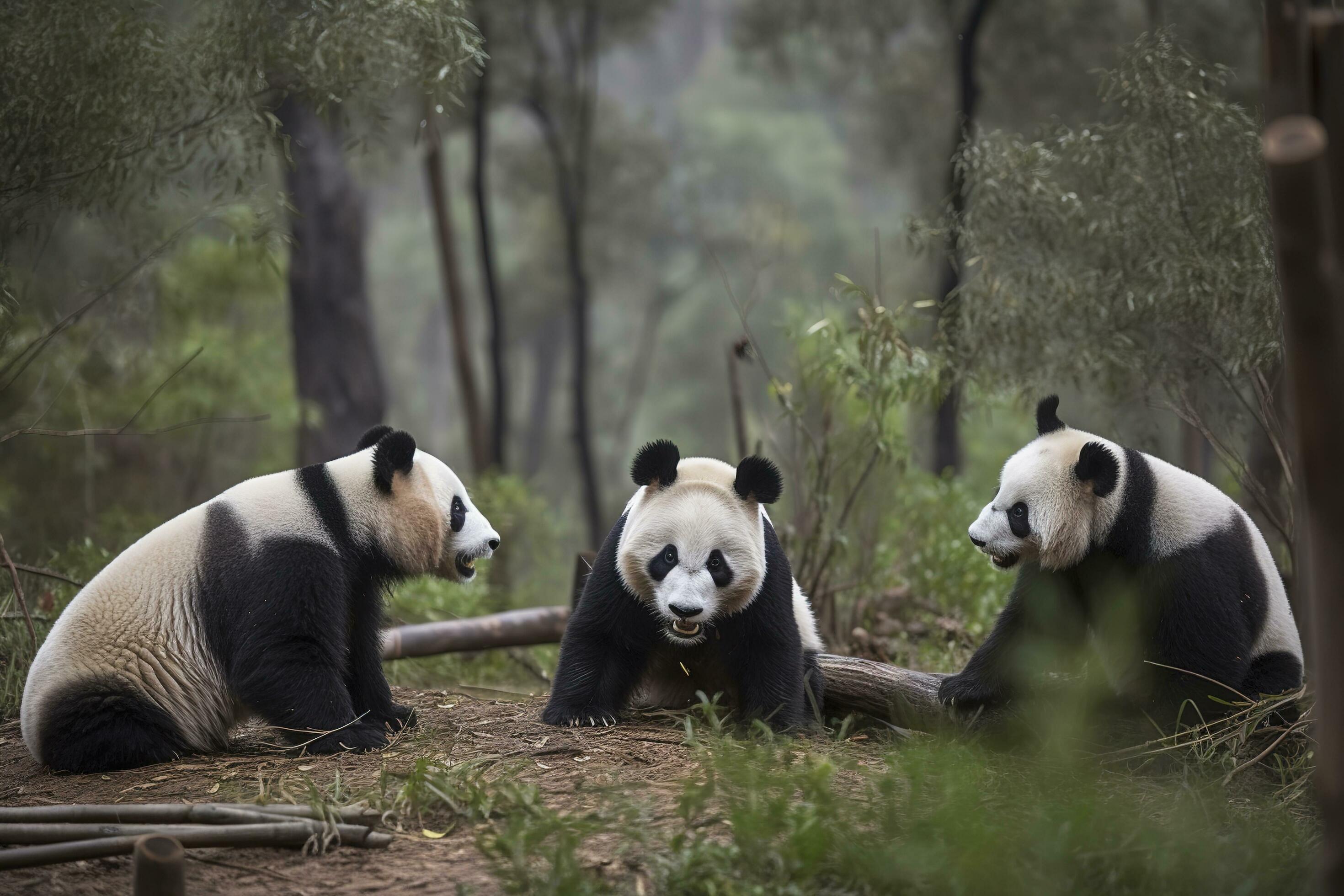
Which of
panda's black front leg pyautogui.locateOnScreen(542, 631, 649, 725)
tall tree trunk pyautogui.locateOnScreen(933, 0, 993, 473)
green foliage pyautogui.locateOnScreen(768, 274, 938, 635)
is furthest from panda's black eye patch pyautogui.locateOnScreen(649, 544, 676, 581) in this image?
tall tree trunk pyautogui.locateOnScreen(933, 0, 993, 473)

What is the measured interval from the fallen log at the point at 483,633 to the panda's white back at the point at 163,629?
2391 mm

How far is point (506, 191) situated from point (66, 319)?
52.5 feet

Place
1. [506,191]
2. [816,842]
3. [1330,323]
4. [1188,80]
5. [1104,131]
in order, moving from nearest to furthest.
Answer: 1. [1330,323]
2. [816,842]
3. [1188,80]
4. [1104,131]
5. [506,191]

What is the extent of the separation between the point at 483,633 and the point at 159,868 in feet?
14.5

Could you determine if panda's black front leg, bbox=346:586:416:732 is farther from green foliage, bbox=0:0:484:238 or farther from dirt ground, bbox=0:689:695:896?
green foliage, bbox=0:0:484:238

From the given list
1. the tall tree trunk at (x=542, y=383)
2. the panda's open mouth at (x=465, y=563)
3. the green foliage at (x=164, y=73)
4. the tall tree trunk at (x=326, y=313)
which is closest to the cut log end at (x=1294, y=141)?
the panda's open mouth at (x=465, y=563)

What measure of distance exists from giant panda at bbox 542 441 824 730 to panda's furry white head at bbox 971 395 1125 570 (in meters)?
0.90

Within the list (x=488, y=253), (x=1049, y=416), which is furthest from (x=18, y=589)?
(x=488, y=253)

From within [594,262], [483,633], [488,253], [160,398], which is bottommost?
[483,633]

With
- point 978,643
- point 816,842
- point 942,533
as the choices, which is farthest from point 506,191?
point 816,842

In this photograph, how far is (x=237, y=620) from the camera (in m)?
4.27

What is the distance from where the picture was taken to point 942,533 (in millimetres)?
8227

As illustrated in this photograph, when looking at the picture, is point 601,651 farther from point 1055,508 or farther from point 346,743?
point 1055,508

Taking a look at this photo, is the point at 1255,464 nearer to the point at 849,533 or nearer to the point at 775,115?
the point at 849,533
